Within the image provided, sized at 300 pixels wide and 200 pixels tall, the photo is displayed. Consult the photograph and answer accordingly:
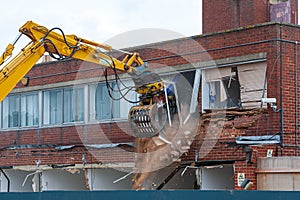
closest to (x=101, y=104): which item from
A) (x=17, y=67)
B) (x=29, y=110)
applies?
(x=29, y=110)

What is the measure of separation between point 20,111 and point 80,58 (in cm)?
819

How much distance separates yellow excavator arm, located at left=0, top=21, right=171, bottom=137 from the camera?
1770cm

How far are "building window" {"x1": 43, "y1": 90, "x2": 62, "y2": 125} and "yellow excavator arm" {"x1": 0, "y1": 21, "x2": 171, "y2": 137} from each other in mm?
5654

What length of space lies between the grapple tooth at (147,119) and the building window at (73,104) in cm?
477

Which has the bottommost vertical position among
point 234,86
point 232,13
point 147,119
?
point 147,119

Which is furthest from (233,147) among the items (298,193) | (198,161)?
(298,193)

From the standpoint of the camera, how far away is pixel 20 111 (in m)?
26.6

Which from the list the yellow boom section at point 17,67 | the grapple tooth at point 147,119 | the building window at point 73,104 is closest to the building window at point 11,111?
the building window at point 73,104

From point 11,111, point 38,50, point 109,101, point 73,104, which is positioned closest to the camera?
point 38,50

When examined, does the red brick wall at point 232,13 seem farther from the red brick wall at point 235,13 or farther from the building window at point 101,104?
the building window at point 101,104

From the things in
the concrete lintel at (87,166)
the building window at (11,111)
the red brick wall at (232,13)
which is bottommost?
the concrete lintel at (87,166)

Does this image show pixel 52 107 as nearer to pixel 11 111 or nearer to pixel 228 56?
pixel 11 111

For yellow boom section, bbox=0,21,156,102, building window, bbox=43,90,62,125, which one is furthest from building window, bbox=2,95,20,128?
yellow boom section, bbox=0,21,156,102

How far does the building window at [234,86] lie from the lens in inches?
760
